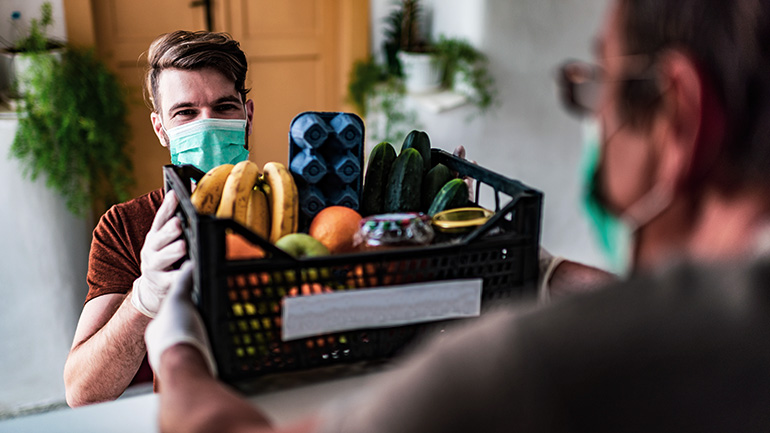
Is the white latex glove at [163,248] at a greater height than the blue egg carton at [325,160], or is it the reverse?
the blue egg carton at [325,160]

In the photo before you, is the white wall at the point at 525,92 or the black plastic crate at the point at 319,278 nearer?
the black plastic crate at the point at 319,278

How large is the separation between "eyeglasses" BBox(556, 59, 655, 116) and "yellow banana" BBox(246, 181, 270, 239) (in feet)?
1.45

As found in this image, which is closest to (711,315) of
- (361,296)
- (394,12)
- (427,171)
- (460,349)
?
(460,349)

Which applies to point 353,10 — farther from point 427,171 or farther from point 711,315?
point 711,315

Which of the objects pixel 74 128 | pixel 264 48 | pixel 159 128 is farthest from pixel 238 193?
pixel 264 48

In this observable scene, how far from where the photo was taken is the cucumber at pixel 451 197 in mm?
916

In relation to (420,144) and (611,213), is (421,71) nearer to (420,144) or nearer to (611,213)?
(420,144)

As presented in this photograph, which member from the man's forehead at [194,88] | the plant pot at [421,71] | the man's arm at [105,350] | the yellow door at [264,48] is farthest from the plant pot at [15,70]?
the man's arm at [105,350]

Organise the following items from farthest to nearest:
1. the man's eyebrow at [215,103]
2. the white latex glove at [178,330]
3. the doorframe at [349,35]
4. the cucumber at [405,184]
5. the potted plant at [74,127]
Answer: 1. the doorframe at [349,35]
2. the potted plant at [74,127]
3. the man's eyebrow at [215,103]
4. the cucumber at [405,184]
5. the white latex glove at [178,330]

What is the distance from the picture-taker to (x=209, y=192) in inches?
34.0

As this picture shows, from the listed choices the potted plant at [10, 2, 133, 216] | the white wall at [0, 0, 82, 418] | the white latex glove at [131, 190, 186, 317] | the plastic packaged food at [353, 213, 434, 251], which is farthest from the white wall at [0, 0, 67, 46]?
the plastic packaged food at [353, 213, 434, 251]

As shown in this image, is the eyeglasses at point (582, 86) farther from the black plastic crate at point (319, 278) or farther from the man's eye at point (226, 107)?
the man's eye at point (226, 107)

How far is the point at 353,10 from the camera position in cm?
321

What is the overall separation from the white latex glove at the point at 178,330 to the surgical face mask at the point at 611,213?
17.2 inches
